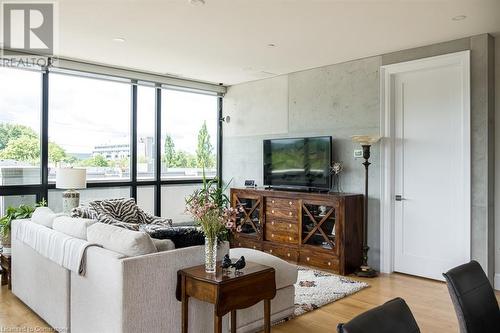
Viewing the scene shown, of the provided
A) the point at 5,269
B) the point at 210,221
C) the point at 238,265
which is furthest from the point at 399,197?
the point at 5,269

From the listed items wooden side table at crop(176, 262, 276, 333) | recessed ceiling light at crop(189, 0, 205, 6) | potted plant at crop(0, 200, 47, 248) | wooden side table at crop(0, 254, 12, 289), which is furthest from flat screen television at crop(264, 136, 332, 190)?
wooden side table at crop(0, 254, 12, 289)

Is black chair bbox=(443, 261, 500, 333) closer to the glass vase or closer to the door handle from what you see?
the glass vase

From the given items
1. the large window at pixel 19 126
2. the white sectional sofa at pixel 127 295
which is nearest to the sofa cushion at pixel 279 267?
the white sectional sofa at pixel 127 295

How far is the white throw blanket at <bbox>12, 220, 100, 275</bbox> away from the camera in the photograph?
9.14 ft

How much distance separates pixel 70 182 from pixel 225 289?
3.16m

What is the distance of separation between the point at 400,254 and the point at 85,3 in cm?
440

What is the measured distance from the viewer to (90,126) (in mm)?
5754

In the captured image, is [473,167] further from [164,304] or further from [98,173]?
[98,173]

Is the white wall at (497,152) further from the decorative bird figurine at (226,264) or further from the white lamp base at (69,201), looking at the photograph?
the white lamp base at (69,201)

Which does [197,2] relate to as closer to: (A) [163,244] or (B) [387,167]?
(A) [163,244]

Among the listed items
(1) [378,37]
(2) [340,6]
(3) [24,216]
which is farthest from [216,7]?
(3) [24,216]

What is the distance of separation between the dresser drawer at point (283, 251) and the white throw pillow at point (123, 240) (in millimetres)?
3023

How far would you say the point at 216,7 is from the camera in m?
3.48

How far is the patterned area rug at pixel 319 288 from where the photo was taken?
3.78 meters
